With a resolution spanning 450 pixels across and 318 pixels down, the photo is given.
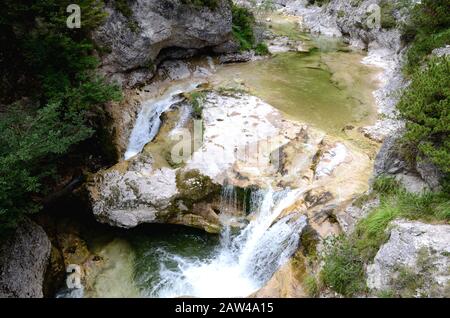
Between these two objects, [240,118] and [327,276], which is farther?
[240,118]

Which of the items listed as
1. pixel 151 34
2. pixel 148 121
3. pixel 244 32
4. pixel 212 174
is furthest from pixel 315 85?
pixel 212 174

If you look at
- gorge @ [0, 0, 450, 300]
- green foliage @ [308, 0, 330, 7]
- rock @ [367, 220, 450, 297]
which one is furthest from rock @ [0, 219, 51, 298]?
green foliage @ [308, 0, 330, 7]

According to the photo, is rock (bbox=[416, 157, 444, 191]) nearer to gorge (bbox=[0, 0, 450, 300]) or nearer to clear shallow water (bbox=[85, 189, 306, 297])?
gorge (bbox=[0, 0, 450, 300])

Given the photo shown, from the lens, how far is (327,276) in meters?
7.64

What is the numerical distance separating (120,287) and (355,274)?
628 centimetres

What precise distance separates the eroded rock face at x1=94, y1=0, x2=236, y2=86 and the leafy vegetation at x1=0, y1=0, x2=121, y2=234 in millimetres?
2428

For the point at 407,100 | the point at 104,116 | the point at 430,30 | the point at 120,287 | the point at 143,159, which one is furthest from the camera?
the point at 430,30

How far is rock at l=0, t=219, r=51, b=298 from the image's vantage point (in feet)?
31.0

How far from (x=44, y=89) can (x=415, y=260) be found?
1114 cm

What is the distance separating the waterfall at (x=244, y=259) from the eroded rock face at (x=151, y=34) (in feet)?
26.7

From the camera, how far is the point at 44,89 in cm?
1202

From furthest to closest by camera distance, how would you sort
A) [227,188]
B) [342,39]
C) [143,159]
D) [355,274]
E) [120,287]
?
[342,39]
[143,159]
[227,188]
[120,287]
[355,274]
